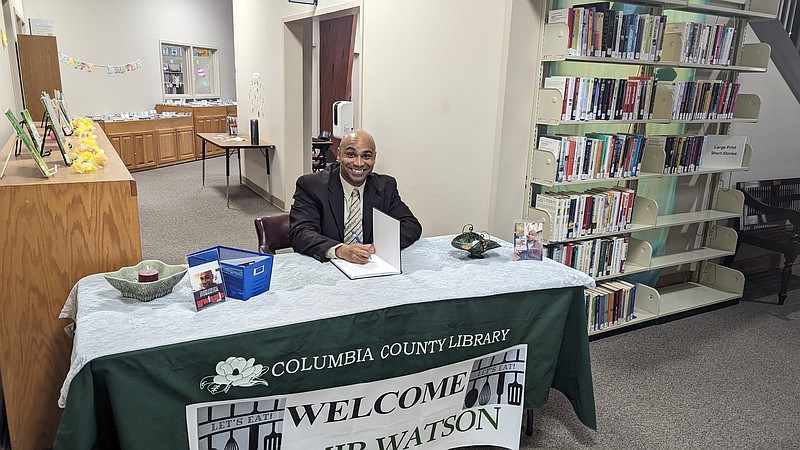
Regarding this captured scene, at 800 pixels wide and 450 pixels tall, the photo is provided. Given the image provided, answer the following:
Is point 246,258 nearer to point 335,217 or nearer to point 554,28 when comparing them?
point 335,217

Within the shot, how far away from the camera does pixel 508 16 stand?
306cm

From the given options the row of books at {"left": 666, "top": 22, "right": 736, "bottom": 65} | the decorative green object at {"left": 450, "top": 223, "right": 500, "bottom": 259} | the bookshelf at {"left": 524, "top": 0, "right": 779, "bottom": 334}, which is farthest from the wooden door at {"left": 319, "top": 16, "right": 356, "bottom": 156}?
the decorative green object at {"left": 450, "top": 223, "right": 500, "bottom": 259}

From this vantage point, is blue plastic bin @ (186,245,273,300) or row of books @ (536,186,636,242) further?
row of books @ (536,186,636,242)

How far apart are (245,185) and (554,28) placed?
6.16m

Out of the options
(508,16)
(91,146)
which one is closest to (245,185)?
(91,146)

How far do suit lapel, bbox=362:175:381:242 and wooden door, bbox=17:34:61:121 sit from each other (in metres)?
5.02

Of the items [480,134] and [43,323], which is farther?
[480,134]

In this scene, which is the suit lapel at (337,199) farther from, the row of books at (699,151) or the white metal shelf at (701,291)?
the white metal shelf at (701,291)

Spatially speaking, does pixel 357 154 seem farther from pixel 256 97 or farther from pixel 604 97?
pixel 256 97

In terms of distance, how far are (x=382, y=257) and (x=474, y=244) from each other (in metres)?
0.44

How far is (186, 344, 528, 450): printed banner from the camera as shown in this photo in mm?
1854

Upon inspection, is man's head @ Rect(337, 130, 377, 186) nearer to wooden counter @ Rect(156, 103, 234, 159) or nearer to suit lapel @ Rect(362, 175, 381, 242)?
suit lapel @ Rect(362, 175, 381, 242)

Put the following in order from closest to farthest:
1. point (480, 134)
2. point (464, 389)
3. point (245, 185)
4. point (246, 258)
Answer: point (246, 258), point (464, 389), point (480, 134), point (245, 185)

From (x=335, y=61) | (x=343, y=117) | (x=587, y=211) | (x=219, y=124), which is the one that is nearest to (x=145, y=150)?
(x=219, y=124)
